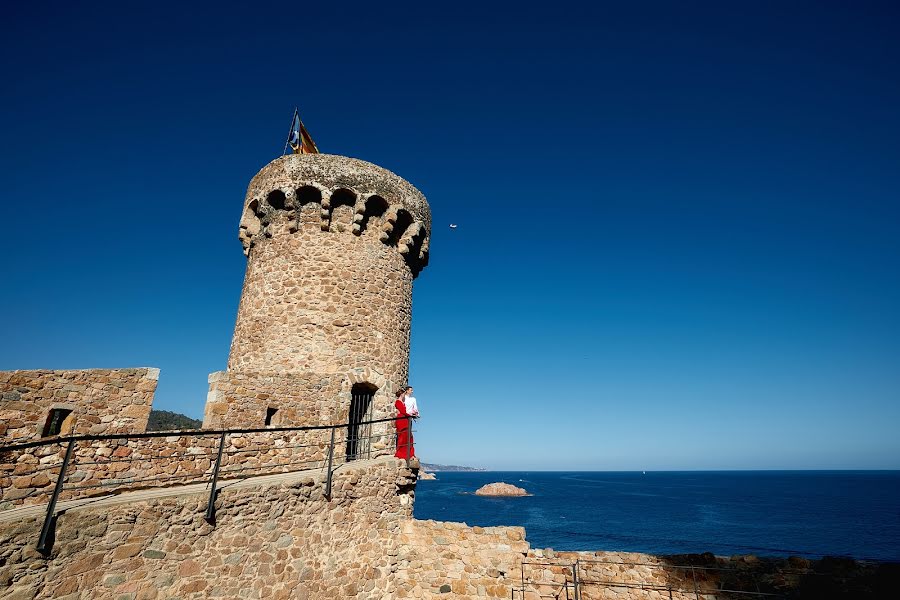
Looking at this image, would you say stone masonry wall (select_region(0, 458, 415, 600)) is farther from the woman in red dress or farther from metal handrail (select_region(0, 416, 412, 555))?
the woman in red dress

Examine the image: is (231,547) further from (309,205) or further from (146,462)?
(309,205)

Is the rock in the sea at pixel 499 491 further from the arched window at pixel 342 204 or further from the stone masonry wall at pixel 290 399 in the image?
the arched window at pixel 342 204

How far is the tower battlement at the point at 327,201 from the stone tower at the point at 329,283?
3 centimetres

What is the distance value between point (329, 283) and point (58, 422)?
5624 millimetres

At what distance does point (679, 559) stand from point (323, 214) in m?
10.9

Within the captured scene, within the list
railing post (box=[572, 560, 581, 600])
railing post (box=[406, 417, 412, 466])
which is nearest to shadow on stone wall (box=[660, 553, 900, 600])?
railing post (box=[572, 560, 581, 600])

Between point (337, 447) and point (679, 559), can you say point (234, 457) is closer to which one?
point (337, 447)

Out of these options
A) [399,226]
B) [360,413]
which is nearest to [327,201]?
[399,226]

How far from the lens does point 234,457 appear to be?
7.95 meters

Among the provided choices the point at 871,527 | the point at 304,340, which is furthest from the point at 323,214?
the point at 871,527

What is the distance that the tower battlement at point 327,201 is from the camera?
11391 mm

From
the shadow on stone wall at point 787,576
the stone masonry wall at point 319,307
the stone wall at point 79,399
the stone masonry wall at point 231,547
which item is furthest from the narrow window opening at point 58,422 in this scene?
the shadow on stone wall at point 787,576

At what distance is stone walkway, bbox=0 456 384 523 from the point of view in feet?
15.8

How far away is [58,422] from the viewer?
269 inches
